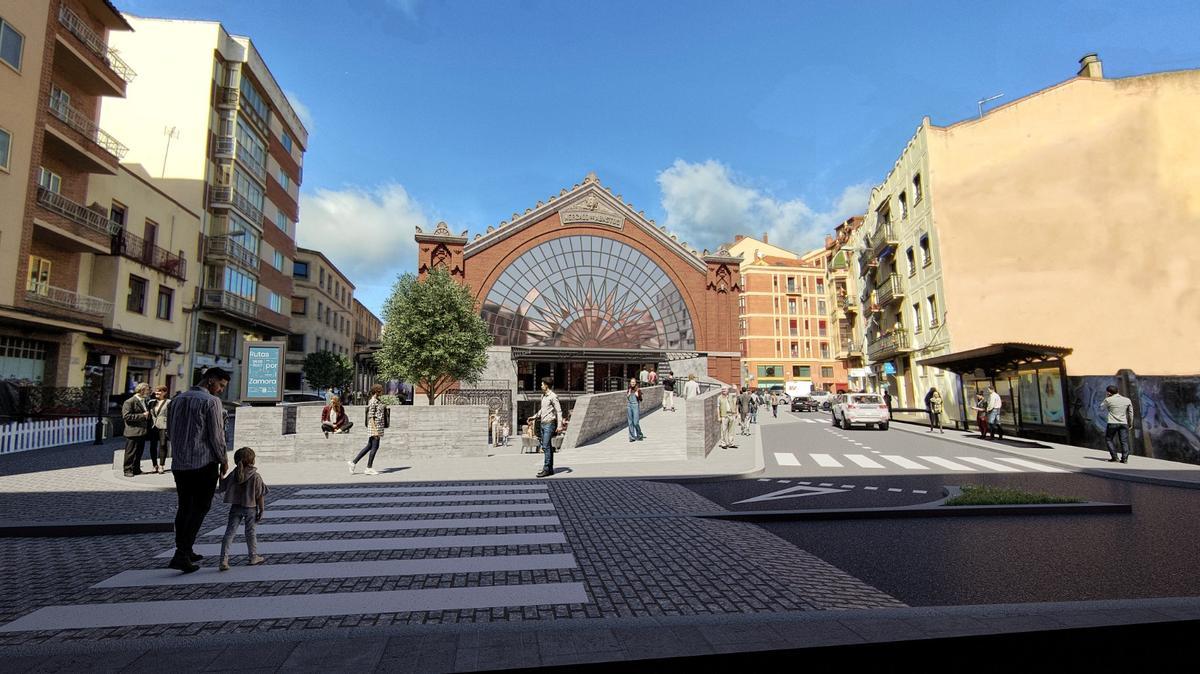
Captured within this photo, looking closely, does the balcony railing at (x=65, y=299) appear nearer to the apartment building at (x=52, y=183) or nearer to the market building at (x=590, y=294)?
the apartment building at (x=52, y=183)

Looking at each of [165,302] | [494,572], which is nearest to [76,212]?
[165,302]

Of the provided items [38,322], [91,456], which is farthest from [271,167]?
[91,456]

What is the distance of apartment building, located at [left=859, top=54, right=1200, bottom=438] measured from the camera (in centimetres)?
2297

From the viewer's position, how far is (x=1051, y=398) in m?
17.4

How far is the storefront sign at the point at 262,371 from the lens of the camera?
13.0m

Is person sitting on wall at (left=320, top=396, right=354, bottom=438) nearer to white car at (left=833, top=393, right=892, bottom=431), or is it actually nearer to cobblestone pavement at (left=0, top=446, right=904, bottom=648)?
cobblestone pavement at (left=0, top=446, right=904, bottom=648)

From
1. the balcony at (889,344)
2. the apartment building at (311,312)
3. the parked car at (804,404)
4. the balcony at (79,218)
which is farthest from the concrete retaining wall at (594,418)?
the apartment building at (311,312)

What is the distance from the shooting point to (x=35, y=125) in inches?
750

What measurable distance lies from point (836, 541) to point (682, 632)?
11.8 feet

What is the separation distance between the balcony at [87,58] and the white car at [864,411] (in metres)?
35.0

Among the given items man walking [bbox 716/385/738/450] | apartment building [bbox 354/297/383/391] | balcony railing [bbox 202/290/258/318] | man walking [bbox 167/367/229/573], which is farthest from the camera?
apartment building [bbox 354/297/383/391]

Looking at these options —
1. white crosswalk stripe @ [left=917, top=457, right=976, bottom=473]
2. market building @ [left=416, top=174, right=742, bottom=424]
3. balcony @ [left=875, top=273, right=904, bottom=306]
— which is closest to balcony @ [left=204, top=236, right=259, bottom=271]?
market building @ [left=416, top=174, right=742, bottom=424]

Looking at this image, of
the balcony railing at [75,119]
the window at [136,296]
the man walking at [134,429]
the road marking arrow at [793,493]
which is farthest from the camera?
the window at [136,296]

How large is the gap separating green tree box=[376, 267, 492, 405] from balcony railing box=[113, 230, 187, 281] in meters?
11.2
